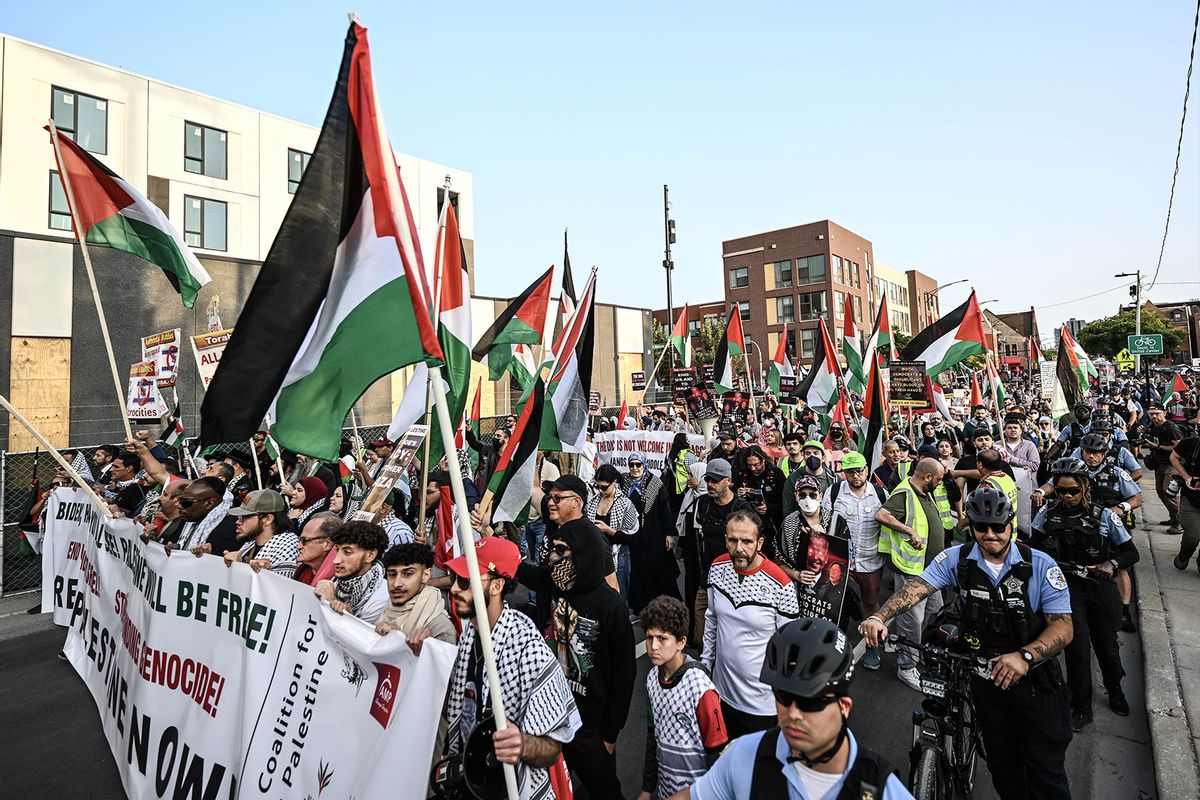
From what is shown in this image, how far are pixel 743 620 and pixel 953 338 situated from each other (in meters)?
9.51

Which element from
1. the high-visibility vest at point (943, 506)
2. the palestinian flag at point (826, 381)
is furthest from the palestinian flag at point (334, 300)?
the palestinian flag at point (826, 381)

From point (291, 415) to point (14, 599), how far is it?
9759 mm

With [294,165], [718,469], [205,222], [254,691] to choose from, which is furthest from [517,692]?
[294,165]

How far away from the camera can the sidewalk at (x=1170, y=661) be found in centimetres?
438

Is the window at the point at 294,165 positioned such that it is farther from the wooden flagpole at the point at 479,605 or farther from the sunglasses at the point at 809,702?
the sunglasses at the point at 809,702

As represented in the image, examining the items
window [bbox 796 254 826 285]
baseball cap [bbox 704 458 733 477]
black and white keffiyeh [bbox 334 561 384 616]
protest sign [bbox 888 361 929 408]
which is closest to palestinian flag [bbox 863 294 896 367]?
protest sign [bbox 888 361 929 408]

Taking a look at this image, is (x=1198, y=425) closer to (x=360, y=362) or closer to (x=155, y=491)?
(x=360, y=362)

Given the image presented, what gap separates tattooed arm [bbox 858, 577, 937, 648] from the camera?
3.40 metres

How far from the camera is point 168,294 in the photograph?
73.3 feet

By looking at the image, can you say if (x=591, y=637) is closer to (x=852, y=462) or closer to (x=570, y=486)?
(x=570, y=486)

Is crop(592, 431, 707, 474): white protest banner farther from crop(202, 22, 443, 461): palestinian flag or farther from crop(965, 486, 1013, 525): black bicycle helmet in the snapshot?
crop(202, 22, 443, 461): palestinian flag

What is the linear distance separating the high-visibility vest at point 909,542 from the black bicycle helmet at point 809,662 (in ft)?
14.7

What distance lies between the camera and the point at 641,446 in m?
9.80

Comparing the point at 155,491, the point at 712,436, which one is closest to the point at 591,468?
the point at 712,436
